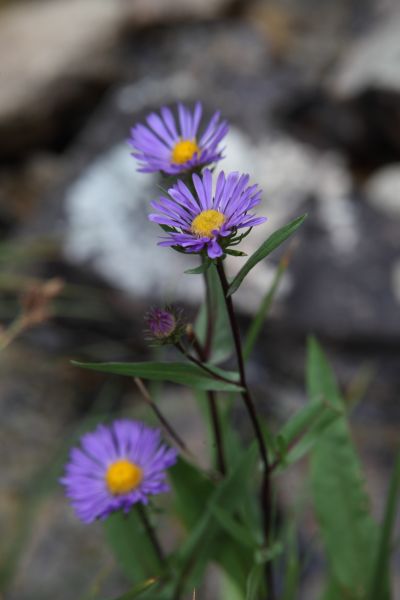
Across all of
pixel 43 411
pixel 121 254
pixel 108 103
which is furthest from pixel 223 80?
pixel 43 411

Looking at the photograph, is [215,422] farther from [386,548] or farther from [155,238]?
[155,238]

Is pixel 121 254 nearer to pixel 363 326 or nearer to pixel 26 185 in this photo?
pixel 363 326

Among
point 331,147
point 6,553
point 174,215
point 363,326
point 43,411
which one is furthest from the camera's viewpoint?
point 331,147

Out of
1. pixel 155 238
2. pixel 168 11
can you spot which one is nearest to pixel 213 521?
pixel 155 238

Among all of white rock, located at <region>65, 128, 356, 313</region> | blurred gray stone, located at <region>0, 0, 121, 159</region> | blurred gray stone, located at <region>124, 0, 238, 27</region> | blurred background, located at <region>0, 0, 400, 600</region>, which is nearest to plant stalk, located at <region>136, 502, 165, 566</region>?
blurred background, located at <region>0, 0, 400, 600</region>

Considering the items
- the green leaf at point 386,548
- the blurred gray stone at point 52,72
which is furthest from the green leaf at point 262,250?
the blurred gray stone at point 52,72

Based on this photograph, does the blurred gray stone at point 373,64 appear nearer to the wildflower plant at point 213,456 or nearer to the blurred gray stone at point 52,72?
the blurred gray stone at point 52,72
